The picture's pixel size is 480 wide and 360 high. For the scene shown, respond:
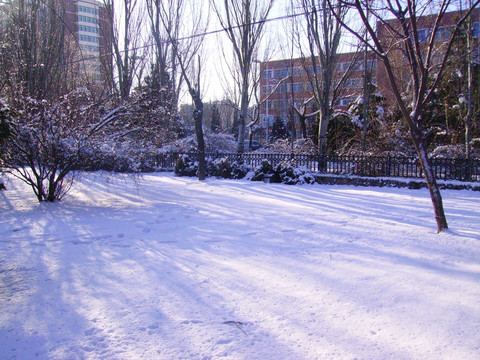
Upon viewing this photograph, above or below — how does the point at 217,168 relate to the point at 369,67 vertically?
below

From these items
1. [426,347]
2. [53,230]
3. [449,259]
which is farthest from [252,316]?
[53,230]

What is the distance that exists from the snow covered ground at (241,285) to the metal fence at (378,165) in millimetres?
4332

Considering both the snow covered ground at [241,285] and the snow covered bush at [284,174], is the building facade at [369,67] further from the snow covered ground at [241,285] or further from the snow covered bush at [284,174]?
the snow covered bush at [284,174]

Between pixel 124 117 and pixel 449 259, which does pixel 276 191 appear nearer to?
pixel 124 117

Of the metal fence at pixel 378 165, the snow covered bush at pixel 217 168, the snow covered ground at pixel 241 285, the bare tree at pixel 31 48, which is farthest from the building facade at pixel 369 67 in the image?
the bare tree at pixel 31 48

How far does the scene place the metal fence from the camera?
1103 cm

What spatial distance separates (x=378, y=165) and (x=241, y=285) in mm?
10306

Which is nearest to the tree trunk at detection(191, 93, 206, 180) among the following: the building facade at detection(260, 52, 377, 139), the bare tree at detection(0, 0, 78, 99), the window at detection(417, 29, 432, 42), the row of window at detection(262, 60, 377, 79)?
the bare tree at detection(0, 0, 78, 99)

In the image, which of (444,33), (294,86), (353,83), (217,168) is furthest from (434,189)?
(294,86)

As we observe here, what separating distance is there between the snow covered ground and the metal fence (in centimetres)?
433

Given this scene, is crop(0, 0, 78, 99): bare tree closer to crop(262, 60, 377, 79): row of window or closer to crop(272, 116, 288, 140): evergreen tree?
crop(262, 60, 377, 79): row of window

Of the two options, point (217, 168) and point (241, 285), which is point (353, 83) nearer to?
point (217, 168)

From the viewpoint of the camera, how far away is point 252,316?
3082 millimetres

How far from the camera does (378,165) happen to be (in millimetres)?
12602
